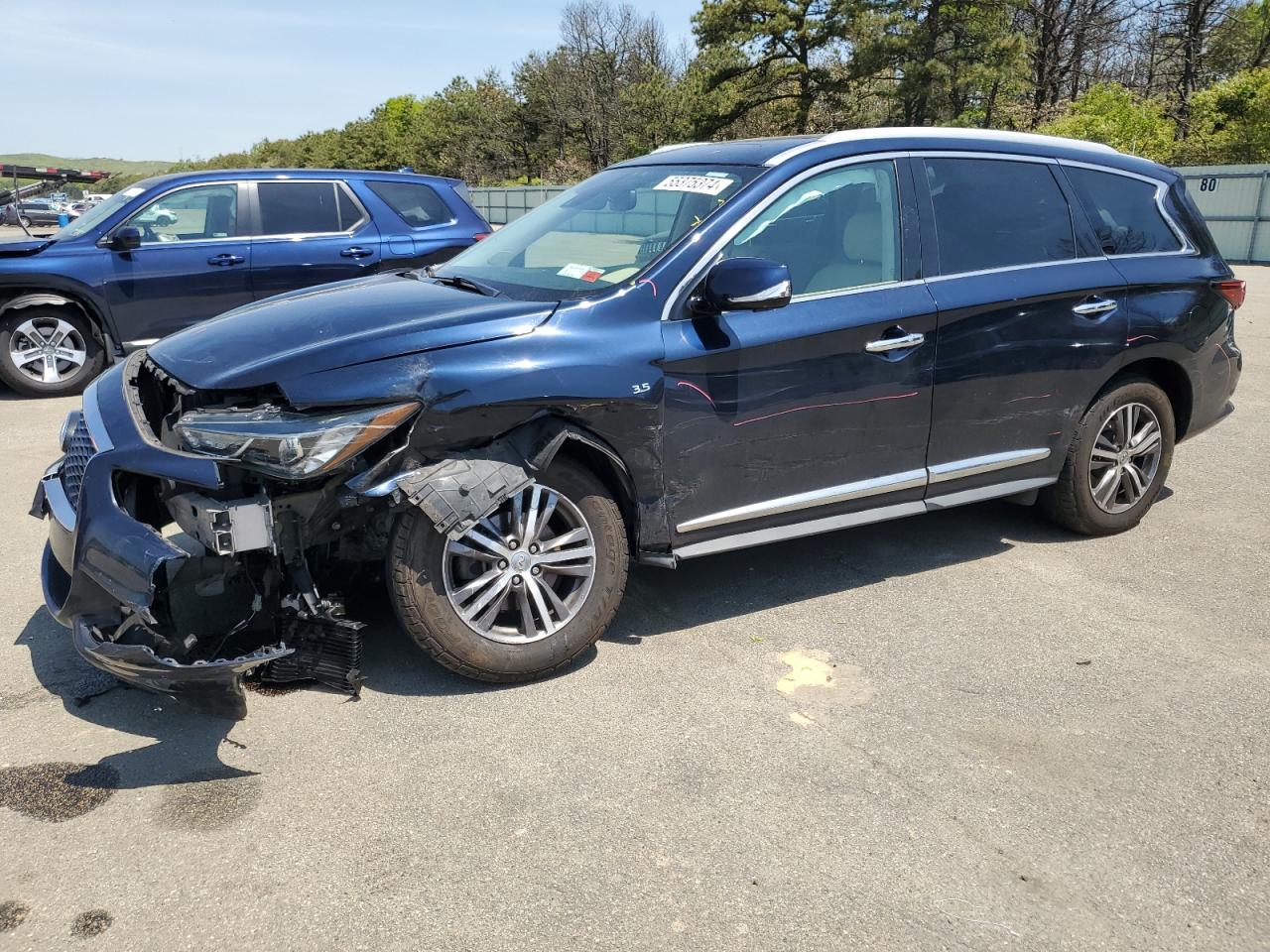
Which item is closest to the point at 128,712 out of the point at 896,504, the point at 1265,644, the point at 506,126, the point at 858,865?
the point at 858,865

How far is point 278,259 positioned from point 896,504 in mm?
6390

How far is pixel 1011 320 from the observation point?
4621mm

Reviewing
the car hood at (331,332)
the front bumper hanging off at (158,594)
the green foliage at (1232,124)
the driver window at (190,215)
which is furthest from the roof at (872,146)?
the green foliage at (1232,124)

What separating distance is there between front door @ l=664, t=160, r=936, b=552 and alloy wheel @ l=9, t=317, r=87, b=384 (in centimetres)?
704

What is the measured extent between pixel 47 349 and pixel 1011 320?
25.7ft

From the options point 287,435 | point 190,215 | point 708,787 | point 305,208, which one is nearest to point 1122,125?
point 305,208

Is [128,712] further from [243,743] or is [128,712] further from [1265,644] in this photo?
[1265,644]

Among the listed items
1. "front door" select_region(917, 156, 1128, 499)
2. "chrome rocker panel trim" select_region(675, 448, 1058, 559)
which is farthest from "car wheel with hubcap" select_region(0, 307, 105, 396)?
"front door" select_region(917, 156, 1128, 499)

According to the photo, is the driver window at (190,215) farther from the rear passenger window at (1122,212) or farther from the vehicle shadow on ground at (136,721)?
the rear passenger window at (1122,212)

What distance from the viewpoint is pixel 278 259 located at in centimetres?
898

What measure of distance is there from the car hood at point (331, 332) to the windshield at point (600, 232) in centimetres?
29

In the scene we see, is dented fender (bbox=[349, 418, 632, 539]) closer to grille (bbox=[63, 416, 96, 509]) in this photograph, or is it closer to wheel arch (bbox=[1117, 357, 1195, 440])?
grille (bbox=[63, 416, 96, 509])

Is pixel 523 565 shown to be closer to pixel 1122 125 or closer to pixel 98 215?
pixel 98 215

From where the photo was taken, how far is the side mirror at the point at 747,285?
3752 mm
